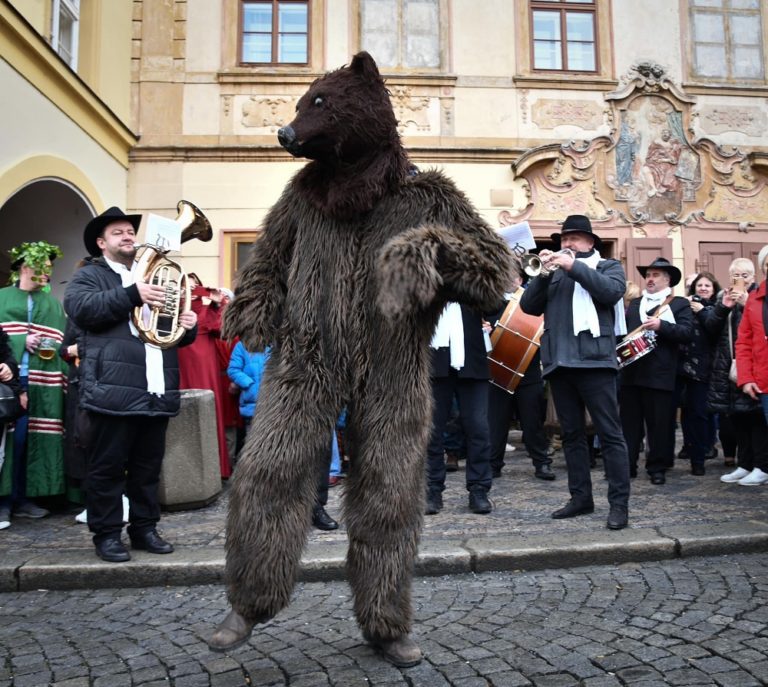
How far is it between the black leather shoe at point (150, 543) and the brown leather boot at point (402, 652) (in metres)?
2.02

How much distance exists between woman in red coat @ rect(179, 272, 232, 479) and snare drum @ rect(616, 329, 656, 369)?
3.73m

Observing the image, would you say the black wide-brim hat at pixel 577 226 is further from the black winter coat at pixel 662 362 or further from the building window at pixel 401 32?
the building window at pixel 401 32

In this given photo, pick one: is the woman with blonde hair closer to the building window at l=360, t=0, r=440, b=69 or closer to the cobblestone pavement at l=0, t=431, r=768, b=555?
the cobblestone pavement at l=0, t=431, r=768, b=555

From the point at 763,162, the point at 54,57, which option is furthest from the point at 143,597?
the point at 763,162

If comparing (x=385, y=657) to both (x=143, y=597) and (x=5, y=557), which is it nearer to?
(x=143, y=597)

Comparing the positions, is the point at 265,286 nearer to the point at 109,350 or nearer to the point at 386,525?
the point at 386,525

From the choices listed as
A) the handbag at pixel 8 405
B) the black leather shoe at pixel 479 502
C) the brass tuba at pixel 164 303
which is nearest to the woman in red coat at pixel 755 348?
the black leather shoe at pixel 479 502

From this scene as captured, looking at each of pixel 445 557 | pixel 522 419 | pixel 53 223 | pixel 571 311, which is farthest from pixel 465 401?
pixel 53 223

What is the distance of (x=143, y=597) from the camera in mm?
3930

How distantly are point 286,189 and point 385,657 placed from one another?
198 cm

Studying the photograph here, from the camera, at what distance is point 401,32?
12094 mm

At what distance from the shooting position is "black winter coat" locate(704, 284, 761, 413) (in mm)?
6672

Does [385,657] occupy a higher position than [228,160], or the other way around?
[228,160]

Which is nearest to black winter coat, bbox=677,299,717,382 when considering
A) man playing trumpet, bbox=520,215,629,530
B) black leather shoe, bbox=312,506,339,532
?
man playing trumpet, bbox=520,215,629,530
